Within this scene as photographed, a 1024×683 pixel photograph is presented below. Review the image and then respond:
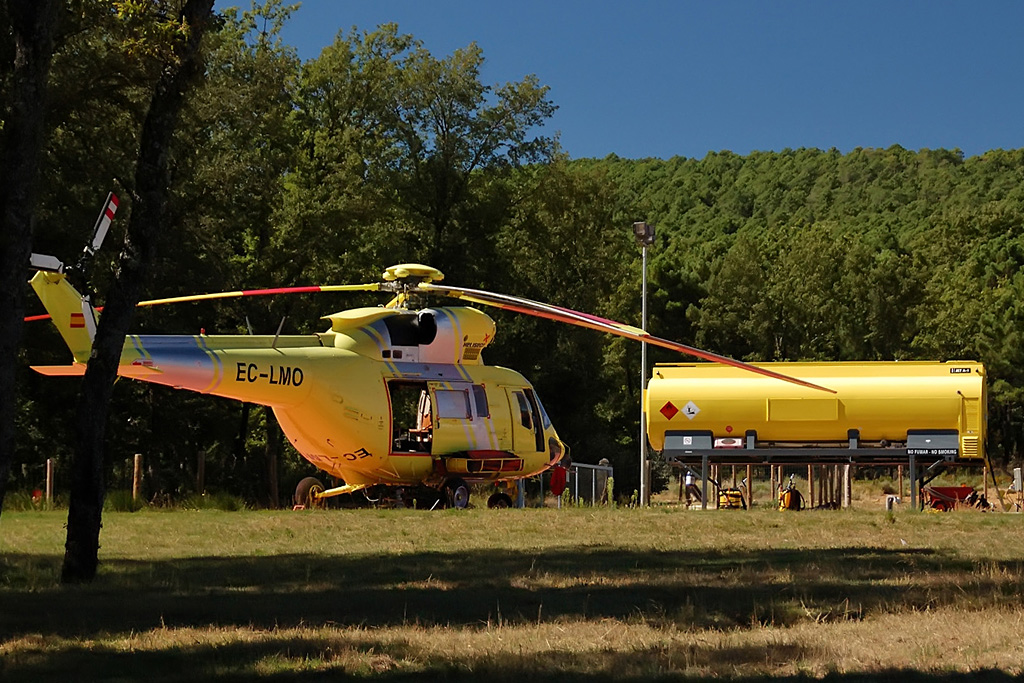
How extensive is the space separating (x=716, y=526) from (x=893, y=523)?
2.65m

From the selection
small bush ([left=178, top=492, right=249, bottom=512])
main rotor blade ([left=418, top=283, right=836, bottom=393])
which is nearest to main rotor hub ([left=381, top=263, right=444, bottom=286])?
main rotor blade ([left=418, top=283, right=836, bottom=393])

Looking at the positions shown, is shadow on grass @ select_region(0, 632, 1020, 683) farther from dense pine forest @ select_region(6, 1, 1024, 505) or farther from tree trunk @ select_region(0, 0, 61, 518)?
dense pine forest @ select_region(6, 1, 1024, 505)

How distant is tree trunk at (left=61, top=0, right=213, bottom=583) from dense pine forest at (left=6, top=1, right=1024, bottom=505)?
0.58 metres

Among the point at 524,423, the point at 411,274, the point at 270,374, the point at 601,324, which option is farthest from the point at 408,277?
the point at 601,324

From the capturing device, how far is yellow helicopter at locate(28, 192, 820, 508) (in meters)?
24.4

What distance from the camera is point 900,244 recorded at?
3853 inches

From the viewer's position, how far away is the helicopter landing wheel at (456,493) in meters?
28.3

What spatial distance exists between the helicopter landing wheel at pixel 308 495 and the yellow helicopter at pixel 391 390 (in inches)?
1.0

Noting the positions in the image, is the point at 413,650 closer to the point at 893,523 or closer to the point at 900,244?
the point at 893,523

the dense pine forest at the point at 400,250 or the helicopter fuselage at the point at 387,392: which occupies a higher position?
the dense pine forest at the point at 400,250

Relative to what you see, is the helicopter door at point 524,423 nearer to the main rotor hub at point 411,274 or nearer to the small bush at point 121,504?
the main rotor hub at point 411,274

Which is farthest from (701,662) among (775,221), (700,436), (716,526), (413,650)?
(775,221)

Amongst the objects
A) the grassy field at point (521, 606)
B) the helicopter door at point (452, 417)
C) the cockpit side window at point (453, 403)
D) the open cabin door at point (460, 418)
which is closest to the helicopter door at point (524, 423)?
the open cabin door at point (460, 418)

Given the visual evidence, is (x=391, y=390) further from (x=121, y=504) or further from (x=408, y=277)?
(x=121, y=504)
